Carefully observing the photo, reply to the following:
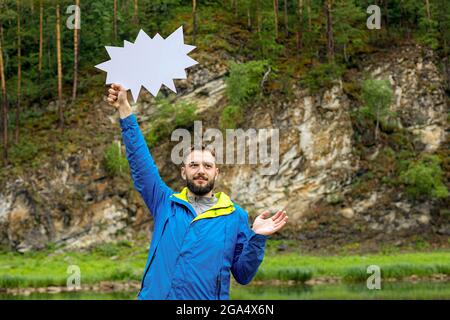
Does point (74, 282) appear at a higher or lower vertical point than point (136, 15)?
lower

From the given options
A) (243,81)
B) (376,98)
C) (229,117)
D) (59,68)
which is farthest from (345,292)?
(59,68)

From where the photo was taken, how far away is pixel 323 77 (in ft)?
115

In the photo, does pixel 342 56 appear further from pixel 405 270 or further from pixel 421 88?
pixel 405 270

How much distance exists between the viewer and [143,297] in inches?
177

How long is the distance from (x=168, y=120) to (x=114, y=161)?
4.23 m

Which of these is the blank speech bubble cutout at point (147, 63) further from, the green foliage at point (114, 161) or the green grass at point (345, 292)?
the green foliage at point (114, 161)

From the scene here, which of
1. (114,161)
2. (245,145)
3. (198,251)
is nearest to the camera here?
(198,251)

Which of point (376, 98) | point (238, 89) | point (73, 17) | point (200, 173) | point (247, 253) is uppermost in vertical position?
point (73, 17)

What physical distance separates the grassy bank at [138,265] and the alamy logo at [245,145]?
563 cm

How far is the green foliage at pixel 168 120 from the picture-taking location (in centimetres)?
3409

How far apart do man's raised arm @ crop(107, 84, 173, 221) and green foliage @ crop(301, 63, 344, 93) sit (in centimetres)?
3073

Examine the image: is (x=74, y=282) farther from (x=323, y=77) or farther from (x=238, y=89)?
(x=323, y=77)

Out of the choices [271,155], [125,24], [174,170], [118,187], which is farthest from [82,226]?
[125,24]

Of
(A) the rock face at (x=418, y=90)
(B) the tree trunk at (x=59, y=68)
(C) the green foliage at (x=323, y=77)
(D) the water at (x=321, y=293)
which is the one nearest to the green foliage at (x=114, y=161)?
(B) the tree trunk at (x=59, y=68)
